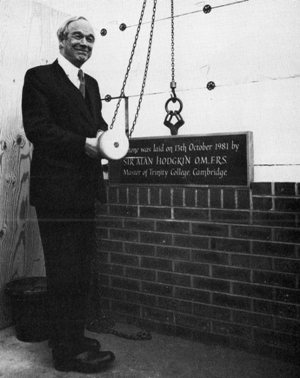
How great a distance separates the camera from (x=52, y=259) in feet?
8.98

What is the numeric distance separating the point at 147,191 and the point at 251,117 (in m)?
0.96

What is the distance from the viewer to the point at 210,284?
10.1 ft

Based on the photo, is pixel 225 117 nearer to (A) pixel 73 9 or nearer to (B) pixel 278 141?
(B) pixel 278 141

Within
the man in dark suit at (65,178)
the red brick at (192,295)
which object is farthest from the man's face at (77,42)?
the red brick at (192,295)

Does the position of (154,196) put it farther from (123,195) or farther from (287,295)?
(287,295)

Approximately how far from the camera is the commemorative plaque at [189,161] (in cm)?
291

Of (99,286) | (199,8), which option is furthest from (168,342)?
(199,8)

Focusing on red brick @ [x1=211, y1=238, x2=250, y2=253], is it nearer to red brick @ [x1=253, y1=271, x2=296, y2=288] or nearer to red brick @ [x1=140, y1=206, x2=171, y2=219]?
red brick @ [x1=253, y1=271, x2=296, y2=288]

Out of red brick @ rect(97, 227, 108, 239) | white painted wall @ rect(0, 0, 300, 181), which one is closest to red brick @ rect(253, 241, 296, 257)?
white painted wall @ rect(0, 0, 300, 181)

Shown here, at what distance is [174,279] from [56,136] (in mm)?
1403

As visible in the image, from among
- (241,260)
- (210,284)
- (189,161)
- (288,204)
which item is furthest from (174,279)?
(288,204)

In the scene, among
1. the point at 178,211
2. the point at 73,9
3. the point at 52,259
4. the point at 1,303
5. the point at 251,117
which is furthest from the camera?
the point at 73,9

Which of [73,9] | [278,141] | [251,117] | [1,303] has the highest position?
[73,9]

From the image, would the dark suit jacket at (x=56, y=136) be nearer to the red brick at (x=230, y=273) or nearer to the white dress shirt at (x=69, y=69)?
the white dress shirt at (x=69, y=69)
